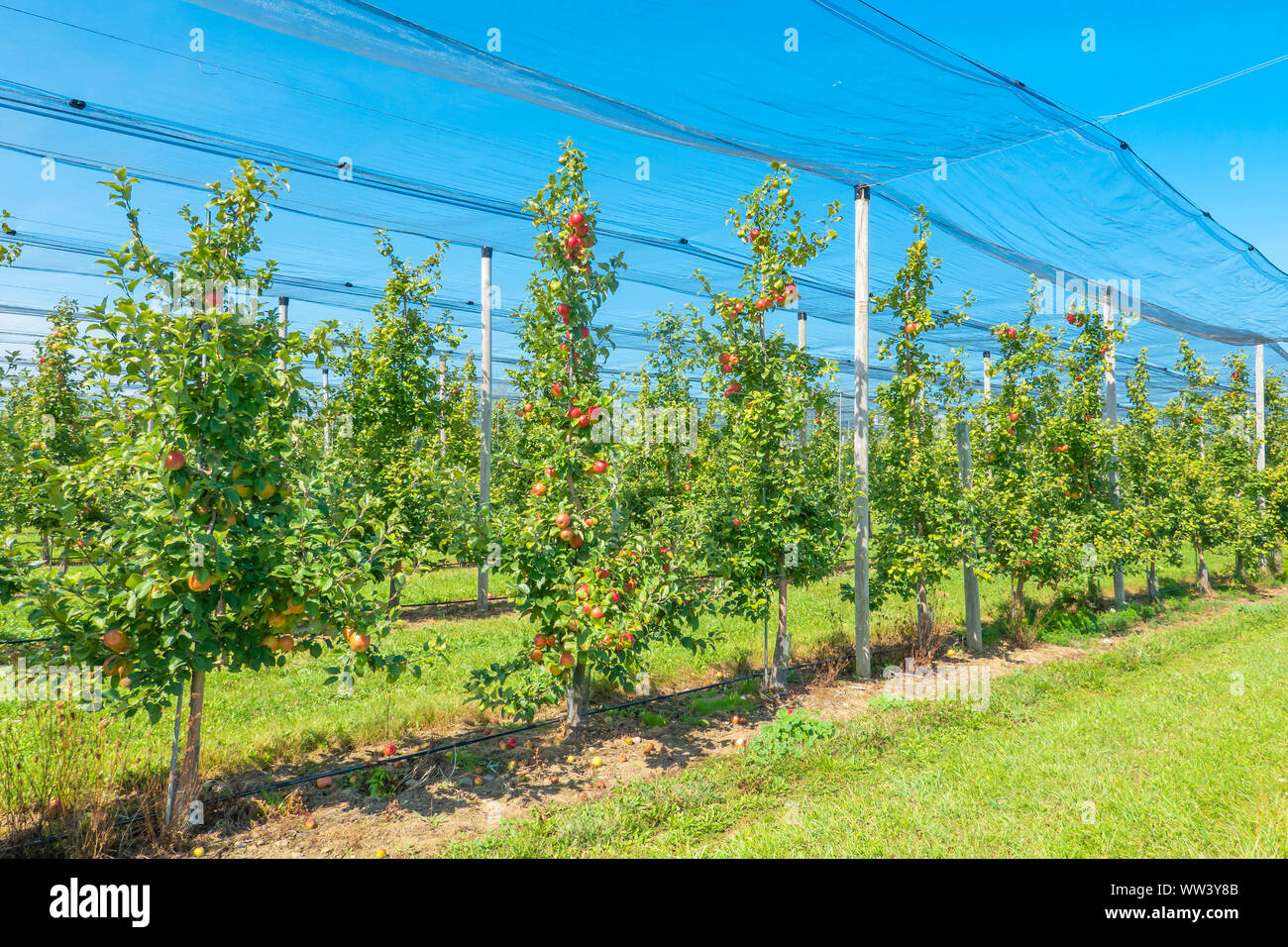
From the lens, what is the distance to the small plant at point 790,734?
4711mm

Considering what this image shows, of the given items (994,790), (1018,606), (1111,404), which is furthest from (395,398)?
(1111,404)

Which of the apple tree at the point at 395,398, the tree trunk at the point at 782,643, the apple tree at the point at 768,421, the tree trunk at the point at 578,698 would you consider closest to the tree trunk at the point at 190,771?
the tree trunk at the point at 578,698

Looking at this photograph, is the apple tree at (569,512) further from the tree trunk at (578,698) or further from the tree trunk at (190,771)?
the tree trunk at (190,771)

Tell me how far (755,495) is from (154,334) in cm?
464

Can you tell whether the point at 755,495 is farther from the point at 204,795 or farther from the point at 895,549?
the point at 204,795

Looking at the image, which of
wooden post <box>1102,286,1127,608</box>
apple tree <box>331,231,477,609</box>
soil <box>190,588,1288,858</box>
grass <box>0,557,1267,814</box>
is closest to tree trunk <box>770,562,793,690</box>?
soil <box>190,588,1288,858</box>

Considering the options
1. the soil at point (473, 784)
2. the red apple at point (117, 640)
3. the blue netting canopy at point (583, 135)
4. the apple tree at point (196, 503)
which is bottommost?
the soil at point (473, 784)

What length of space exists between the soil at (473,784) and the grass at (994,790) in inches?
11.2

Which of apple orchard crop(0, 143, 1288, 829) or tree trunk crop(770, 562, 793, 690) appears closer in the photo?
apple orchard crop(0, 143, 1288, 829)

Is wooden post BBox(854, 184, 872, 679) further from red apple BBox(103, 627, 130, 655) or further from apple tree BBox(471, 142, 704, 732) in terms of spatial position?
red apple BBox(103, 627, 130, 655)

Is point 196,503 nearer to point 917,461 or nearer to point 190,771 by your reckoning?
point 190,771

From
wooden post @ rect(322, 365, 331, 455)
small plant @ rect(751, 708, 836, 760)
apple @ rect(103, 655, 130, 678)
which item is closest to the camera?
apple @ rect(103, 655, 130, 678)

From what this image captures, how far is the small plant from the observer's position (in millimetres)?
4711

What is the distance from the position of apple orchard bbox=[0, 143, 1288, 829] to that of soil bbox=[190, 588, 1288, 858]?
12.7 inches
